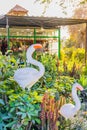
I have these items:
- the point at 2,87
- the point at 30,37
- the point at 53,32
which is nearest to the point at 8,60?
the point at 2,87

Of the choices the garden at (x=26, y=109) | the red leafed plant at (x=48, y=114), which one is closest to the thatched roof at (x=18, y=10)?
the garden at (x=26, y=109)

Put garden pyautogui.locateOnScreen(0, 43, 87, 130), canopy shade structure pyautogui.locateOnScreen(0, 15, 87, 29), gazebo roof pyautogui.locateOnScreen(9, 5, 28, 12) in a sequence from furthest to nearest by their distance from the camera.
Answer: gazebo roof pyautogui.locateOnScreen(9, 5, 28, 12) < canopy shade structure pyautogui.locateOnScreen(0, 15, 87, 29) < garden pyautogui.locateOnScreen(0, 43, 87, 130)

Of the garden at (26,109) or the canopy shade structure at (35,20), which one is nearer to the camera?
the garden at (26,109)

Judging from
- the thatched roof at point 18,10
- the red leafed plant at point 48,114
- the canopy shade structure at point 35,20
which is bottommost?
the red leafed plant at point 48,114

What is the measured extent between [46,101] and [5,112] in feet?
1.77

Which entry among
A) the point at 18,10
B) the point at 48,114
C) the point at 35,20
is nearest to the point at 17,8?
the point at 18,10

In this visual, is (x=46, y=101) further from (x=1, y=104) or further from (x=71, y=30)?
(x=71, y=30)

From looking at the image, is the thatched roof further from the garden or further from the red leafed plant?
the red leafed plant

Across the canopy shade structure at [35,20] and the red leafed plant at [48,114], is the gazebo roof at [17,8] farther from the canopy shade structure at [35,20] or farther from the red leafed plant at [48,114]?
the red leafed plant at [48,114]

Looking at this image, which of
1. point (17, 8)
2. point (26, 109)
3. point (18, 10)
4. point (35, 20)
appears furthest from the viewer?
point (17, 8)

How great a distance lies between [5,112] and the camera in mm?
3787

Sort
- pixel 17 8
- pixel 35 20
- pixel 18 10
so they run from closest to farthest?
pixel 35 20 → pixel 18 10 → pixel 17 8

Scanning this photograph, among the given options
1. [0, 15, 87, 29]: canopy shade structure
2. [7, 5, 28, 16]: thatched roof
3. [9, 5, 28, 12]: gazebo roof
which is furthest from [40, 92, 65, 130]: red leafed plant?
[9, 5, 28, 12]: gazebo roof

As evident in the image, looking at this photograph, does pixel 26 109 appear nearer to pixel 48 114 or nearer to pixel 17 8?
pixel 48 114
